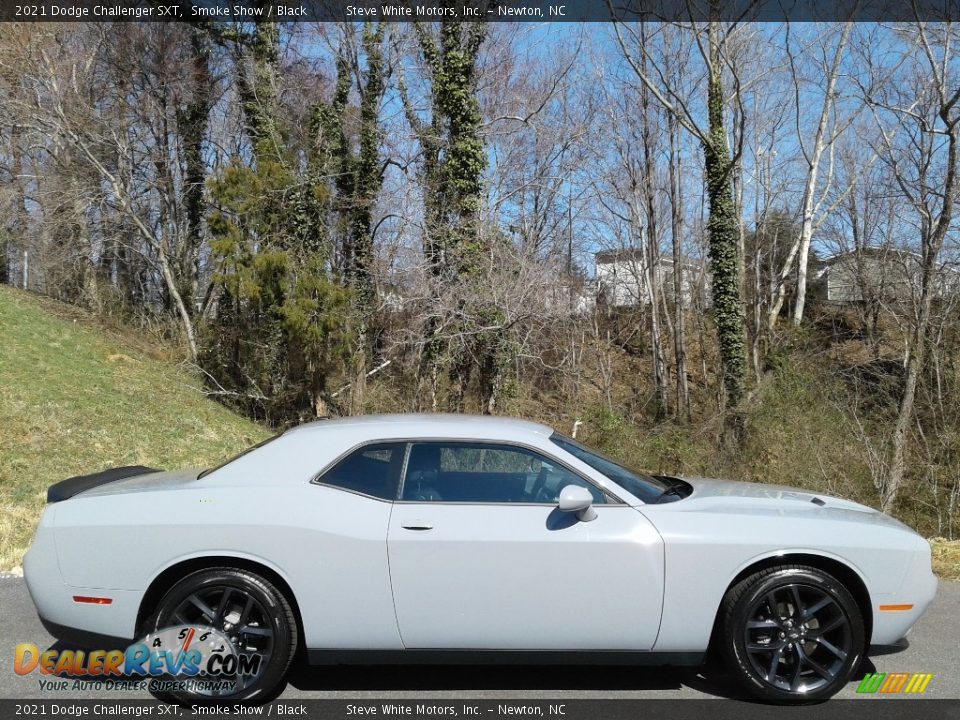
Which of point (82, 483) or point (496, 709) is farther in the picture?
point (82, 483)

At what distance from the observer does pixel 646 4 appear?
15.8m

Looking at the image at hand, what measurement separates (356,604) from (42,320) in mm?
18882

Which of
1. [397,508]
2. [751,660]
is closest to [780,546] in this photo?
[751,660]

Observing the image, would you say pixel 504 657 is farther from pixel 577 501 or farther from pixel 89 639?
pixel 89 639

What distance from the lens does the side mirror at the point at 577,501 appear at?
3941 mm

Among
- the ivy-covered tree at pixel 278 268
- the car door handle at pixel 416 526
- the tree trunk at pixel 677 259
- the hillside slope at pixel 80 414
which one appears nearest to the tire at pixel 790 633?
the car door handle at pixel 416 526

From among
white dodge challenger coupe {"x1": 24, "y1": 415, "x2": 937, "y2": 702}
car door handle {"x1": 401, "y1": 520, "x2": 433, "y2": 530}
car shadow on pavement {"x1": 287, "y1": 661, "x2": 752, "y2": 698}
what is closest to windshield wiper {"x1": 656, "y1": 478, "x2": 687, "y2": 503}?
white dodge challenger coupe {"x1": 24, "y1": 415, "x2": 937, "y2": 702}

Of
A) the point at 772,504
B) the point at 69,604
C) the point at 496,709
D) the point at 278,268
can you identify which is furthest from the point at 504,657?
the point at 278,268

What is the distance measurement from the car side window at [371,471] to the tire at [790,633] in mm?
Result: 1822

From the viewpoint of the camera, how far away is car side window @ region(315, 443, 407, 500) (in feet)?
13.9

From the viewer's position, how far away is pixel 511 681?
4.29 metres

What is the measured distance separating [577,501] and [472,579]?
65 cm

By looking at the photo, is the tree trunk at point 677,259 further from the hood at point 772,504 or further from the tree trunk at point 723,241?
the hood at point 772,504

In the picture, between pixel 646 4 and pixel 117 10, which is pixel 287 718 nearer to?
pixel 646 4
